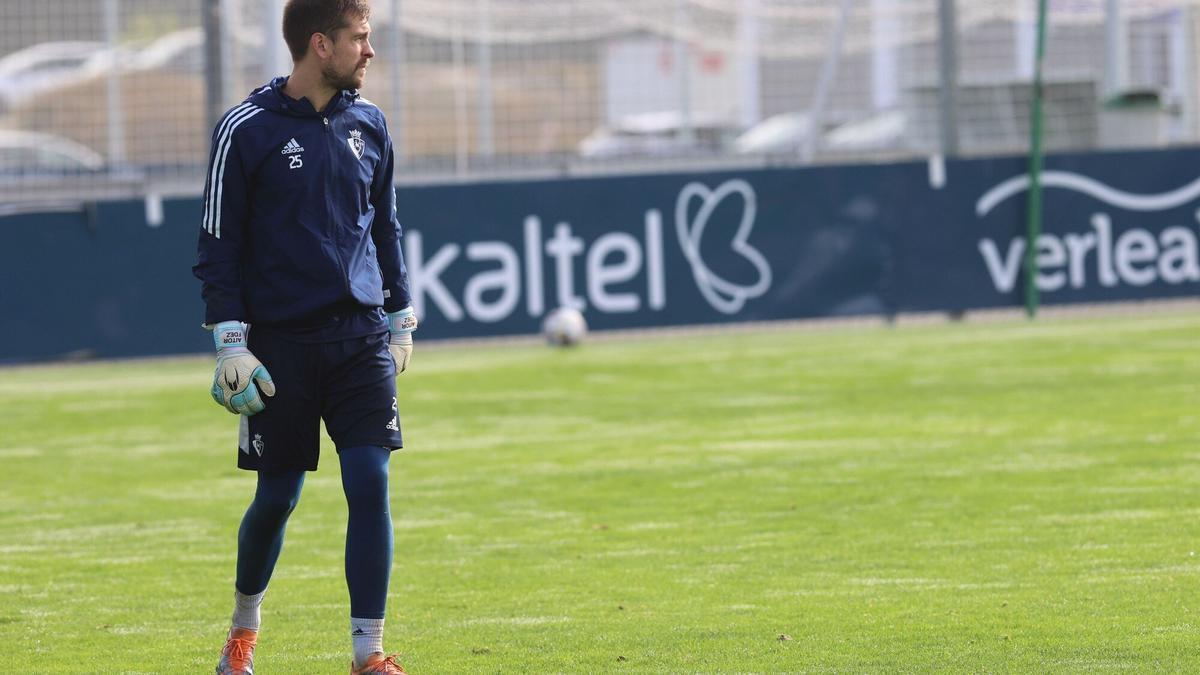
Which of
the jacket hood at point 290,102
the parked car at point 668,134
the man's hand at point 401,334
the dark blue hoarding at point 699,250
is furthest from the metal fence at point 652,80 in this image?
the jacket hood at point 290,102

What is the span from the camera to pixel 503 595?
6551 mm

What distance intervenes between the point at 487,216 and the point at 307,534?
332 inches

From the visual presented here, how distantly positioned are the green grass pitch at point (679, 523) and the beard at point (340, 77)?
1.63m

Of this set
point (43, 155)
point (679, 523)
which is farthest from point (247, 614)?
point (43, 155)

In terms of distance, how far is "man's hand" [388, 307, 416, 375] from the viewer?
5570 millimetres

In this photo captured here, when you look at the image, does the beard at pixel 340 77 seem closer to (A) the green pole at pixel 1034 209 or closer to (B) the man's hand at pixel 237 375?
(B) the man's hand at pixel 237 375

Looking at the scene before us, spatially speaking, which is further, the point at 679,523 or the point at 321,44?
the point at 679,523

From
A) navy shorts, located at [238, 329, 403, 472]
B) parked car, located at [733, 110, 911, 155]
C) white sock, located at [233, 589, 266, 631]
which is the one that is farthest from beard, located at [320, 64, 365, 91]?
parked car, located at [733, 110, 911, 155]

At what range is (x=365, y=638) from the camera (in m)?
5.09

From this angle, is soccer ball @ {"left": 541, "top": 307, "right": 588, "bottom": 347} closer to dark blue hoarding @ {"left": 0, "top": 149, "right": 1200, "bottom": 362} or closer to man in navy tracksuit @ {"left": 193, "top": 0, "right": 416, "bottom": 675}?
dark blue hoarding @ {"left": 0, "top": 149, "right": 1200, "bottom": 362}

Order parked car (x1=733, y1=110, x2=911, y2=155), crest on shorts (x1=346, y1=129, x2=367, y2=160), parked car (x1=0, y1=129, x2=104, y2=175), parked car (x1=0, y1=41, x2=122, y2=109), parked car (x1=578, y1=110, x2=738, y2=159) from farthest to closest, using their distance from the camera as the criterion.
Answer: parked car (x1=578, y1=110, x2=738, y2=159) → parked car (x1=0, y1=41, x2=122, y2=109) → parked car (x1=733, y1=110, x2=911, y2=155) → parked car (x1=0, y1=129, x2=104, y2=175) → crest on shorts (x1=346, y1=129, x2=367, y2=160)

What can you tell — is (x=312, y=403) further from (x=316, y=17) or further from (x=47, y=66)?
(x=47, y=66)

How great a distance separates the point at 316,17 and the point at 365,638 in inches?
65.4

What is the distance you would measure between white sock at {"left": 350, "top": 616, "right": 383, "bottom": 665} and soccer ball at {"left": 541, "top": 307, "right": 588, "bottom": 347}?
36.3 ft
